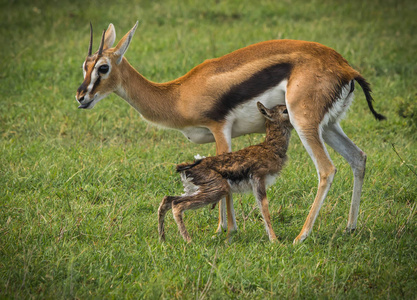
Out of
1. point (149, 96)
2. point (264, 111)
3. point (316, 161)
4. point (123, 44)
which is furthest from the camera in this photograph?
point (149, 96)

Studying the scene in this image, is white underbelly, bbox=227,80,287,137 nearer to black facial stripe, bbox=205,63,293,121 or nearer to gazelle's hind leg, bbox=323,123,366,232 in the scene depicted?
black facial stripe, bbox=205,63,293,121

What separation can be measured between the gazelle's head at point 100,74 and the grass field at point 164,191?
95 cm

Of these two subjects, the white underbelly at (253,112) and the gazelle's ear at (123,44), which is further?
the gazelle's ear at (123,44)

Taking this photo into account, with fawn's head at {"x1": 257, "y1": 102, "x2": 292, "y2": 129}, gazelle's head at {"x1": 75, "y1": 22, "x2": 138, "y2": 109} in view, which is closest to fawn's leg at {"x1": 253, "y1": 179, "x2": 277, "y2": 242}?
fawn's head at {"x1": 257, "y1": 102, "x2": 292, "y2": 129}

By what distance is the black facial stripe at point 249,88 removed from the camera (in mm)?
4805

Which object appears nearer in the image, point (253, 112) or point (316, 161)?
point (316, 161)

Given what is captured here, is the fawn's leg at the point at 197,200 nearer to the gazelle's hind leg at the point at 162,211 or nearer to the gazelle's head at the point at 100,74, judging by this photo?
the gazelle's hind leg at the point at 162,211

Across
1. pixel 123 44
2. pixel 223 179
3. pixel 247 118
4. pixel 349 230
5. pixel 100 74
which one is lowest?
pixel 349 230

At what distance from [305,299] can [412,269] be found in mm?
902

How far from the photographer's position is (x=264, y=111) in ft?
15.8

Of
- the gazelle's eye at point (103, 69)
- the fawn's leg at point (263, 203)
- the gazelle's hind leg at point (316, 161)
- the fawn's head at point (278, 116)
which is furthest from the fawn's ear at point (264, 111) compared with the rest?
the gazelle's eye at point (103, 69)

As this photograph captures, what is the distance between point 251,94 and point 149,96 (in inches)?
39.2

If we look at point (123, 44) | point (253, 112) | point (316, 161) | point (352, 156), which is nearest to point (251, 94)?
point (253, 112)

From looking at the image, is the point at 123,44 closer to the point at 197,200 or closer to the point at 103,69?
the point at 103,69
